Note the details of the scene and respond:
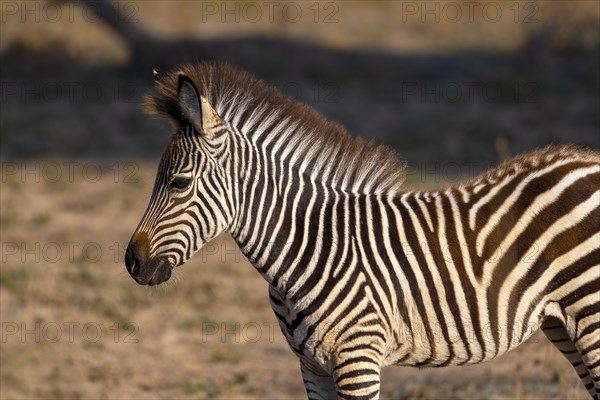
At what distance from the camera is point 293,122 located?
530cm

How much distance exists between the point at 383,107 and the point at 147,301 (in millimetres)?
7426

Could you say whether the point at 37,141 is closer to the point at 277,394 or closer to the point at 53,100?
the point at 53,100

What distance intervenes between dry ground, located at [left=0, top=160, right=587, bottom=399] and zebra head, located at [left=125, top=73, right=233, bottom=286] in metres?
1.75

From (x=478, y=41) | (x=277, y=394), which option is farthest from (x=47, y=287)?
(x=478, y=41)

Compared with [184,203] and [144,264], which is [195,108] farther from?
[144,264]

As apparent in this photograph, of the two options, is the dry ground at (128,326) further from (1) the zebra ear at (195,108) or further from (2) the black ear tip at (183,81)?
(2) the black ear tip at (183,81)

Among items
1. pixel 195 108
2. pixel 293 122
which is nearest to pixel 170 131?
pixel 293 122

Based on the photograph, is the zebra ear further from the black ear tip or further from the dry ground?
the dry ground

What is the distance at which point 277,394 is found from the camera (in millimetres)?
8414

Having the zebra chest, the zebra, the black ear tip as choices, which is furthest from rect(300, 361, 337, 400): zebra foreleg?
the black ear tip

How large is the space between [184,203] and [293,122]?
75 centimetres

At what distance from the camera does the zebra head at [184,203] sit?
5.08 metres

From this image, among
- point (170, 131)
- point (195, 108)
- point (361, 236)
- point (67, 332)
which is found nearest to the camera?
point (195, 108)

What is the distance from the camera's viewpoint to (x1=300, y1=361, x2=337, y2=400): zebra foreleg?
540cm
